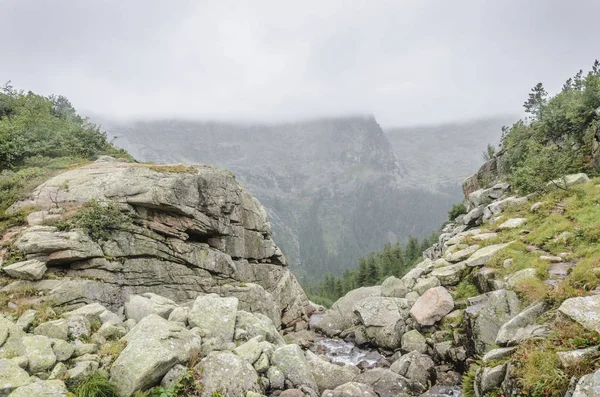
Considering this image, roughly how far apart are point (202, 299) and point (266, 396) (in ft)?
25.6

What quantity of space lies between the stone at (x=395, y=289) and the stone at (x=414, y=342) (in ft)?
28.2

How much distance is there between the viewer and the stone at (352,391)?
16.4 meters

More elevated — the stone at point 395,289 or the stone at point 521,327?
the stone at point 521,327

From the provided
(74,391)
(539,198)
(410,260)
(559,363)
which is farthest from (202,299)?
(410,260)

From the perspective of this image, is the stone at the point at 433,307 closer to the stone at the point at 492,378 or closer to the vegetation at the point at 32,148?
the stone at the point at 492,378

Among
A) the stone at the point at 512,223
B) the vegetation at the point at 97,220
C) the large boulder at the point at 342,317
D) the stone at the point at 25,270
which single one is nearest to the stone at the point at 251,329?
the vegetation at the point at 97,220

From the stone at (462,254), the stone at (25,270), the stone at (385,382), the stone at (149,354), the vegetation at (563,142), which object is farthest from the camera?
the vegetation at (563,142)

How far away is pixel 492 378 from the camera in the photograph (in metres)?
12.1

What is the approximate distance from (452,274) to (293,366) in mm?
17078

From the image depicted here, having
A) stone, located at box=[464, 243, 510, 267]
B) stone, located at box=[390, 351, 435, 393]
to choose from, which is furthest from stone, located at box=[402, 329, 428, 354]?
stone, located at box=[464, 243, 510, 267]

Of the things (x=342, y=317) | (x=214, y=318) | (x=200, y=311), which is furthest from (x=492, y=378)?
(x=342, y=317)

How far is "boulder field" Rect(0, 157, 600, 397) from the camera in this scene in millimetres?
12984

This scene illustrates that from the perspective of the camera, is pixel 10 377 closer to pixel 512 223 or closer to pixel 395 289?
pixel 395 289

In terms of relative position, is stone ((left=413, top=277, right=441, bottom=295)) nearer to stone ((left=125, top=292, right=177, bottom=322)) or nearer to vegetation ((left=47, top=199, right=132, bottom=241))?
stone ((left=125, top=292, right=177, bottom=322))
